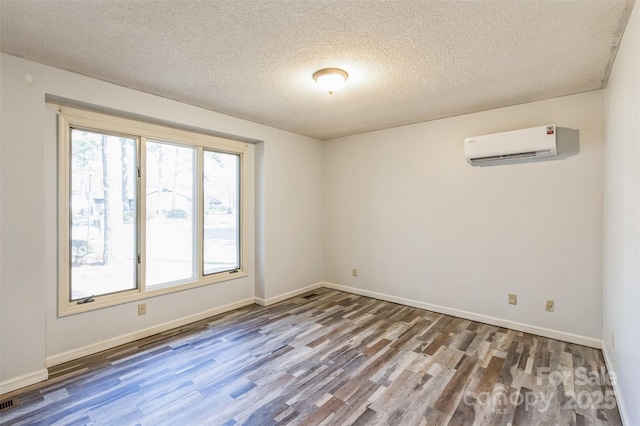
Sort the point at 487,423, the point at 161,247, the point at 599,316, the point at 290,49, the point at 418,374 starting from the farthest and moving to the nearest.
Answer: the point at 161,247, the point at 599,316, the point at 418,374, the point at 290,49, the point at 487,423

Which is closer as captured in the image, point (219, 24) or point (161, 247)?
point (219, 24)

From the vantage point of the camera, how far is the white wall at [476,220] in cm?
292

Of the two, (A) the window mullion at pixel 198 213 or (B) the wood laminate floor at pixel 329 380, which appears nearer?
(B) the wood laminate floor at pixel 329 380

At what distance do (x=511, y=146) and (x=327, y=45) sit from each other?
2228 millimetres

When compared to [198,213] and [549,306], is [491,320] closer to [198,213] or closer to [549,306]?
[549,306]

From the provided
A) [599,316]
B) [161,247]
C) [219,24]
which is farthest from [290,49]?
[599,316]

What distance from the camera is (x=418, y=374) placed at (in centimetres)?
241

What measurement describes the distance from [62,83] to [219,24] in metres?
1.59

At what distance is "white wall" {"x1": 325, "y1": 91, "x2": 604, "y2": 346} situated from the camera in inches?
115

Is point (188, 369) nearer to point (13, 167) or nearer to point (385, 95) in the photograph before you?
point (13, 167)

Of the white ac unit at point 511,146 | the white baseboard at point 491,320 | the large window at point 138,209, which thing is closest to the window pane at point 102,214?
the large window at point 138,209

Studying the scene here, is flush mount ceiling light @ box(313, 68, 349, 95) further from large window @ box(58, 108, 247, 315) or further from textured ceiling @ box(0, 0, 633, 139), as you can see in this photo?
large window @ box(58, 108, 247, 315)

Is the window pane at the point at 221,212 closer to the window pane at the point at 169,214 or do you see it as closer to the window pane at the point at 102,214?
the window pane at the point at 169,214

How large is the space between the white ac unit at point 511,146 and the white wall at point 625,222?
1.43ft
